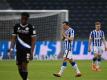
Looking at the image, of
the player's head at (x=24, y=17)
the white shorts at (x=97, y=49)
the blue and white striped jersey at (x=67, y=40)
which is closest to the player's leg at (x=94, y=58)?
the white shorts at (x=97, y=49)

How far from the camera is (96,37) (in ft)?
69.0

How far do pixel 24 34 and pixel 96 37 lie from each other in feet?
26.5

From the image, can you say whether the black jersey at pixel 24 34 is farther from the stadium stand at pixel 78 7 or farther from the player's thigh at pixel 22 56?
the stadium stand at pixel 78 7

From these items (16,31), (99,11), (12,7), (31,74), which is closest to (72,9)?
(99,11)

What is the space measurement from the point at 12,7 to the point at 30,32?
22409mm

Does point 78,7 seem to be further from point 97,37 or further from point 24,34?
point 24,34

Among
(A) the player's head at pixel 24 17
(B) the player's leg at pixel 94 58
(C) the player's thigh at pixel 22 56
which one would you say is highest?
(A) the player's head at pixel 24 17

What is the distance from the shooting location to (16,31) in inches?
528

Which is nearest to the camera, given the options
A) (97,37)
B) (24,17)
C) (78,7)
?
(24,17)

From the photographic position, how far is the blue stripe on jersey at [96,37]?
20834 mm

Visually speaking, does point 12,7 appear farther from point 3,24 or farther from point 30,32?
point 30,32

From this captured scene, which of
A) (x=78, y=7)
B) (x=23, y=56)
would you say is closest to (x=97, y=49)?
(x=23, y=56)

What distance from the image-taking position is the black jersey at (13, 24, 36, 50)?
13.3m

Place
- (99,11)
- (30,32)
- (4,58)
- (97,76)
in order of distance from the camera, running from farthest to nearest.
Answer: (99,11), (4,58), (97,76), (30,32)
